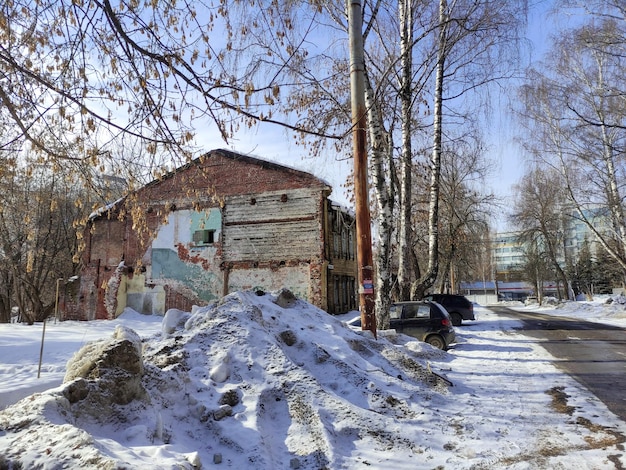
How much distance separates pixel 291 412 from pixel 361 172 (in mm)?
4601

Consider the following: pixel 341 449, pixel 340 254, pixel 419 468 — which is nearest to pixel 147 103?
pixel 341 449

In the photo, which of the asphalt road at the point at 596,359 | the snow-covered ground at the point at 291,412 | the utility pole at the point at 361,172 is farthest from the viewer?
the utility pole at the point at 361,172

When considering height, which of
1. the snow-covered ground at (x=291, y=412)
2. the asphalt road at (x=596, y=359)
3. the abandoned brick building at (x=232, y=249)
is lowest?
the asphalt road at (x=596, y=359)

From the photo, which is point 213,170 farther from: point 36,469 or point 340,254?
point 36,469

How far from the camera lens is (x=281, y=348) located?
20.5 feet

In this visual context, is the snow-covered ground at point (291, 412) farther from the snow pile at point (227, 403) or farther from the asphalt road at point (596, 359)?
the asphalt road at point (596, 359)

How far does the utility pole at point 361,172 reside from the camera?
323 inches

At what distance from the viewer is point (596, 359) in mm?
10625

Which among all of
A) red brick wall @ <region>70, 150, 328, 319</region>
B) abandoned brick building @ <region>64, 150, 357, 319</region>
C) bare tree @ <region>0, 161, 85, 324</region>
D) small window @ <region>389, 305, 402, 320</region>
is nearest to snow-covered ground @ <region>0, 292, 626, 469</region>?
small window @ <region>389, 305, 402, 320</region>

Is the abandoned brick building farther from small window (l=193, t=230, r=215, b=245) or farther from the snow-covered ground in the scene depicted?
the snow-covered ground

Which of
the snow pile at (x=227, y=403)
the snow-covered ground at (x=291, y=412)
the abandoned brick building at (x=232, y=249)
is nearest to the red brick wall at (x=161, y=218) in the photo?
the abandoned brick building at (x=232, y=249)

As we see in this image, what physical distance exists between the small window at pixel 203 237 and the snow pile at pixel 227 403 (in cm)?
1654

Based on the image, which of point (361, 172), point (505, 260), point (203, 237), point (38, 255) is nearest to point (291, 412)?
point (361, 172)

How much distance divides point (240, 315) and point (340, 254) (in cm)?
1693
